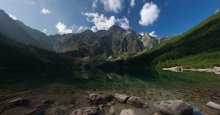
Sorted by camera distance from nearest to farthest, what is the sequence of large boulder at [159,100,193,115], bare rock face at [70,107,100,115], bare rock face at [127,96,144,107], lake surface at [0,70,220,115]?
large boulder at [159,100,193,115], bare rock face at [70,107,100,115], bare rock face at [127,96,144,107], lake surface at [0,70,220,115]

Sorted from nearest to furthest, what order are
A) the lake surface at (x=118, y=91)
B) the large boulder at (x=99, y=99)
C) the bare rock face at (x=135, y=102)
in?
the bare rock face at (x=135, y=102) < the large boulder at (x=99, y=99) < the lake surface at (x=118, y=91)

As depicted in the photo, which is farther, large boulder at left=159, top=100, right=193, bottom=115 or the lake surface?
the lake surface

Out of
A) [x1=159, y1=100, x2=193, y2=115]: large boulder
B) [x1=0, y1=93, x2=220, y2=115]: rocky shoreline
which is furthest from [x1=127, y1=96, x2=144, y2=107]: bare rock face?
[x1=159, y1=100, x2=193, y2=115]: large boulder

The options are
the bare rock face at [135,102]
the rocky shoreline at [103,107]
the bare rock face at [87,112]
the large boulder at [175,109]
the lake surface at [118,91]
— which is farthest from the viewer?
the lake surface at [118,91]

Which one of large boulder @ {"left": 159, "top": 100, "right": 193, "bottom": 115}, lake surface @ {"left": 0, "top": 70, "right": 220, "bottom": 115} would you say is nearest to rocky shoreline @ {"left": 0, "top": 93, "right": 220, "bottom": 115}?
large boulder @ {"left": 159, "top": 100, "right": 193, "bottom": 115}

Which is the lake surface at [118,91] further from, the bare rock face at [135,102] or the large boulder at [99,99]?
the bare rock face at [135,102]

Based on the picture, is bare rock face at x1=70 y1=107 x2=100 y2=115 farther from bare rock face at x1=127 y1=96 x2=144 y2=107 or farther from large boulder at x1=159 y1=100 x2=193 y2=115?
large boulder at x1=159 y1=100 x2=193 y2=115

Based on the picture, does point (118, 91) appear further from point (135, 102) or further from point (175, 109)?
point (175, 109)

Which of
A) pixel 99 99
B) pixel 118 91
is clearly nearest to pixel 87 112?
pixel 99 99

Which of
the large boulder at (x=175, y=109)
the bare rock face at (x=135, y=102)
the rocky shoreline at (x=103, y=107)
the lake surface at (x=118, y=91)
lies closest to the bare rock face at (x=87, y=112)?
the rocky shoreline at (x=103, y=107)

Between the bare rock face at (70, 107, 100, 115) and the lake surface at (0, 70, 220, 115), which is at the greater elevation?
the lake surface at (0, 70, 220, 115)

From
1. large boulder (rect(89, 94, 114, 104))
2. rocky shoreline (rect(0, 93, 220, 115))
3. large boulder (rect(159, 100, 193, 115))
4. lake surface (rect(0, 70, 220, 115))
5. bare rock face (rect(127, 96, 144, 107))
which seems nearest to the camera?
large boulder (rect(159, 100, 193, 115))

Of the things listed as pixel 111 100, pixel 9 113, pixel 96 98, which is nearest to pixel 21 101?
pixel 9 113

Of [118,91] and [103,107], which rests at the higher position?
[118,91]
